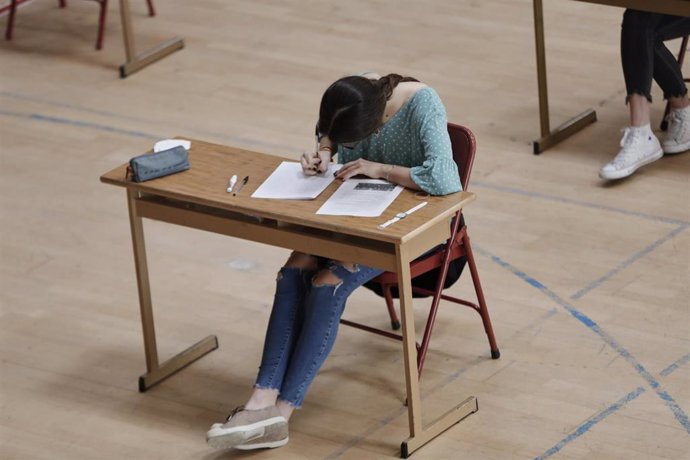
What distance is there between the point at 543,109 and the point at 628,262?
4.07 feet

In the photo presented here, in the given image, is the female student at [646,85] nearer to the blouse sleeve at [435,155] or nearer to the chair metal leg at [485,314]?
the chair metal leg at [485,314]

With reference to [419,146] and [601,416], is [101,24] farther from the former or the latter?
[601,416]

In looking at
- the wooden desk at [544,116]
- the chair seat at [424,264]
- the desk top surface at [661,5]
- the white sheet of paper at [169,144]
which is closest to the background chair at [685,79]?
the wooden desk at [544,116]

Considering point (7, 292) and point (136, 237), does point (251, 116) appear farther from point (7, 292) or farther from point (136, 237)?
point (136, 237)

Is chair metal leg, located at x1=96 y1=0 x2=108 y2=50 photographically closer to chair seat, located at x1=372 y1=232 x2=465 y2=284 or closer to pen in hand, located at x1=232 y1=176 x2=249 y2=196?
pen in hand, located at x1=232 y1=176 x2=249 y2=196

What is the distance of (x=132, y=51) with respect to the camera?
25.6ft

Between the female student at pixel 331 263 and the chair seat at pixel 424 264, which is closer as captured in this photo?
the female student at pixel 331 263

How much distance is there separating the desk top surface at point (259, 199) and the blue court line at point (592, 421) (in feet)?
2.67

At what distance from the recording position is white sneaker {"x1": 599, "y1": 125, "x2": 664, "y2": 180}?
20.3 feet

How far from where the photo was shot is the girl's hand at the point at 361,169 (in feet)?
14.9

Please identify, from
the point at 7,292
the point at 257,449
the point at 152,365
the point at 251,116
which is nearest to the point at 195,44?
the point at 251,116

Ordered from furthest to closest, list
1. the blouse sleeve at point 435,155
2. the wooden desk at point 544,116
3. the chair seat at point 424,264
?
the wooden desk at point 544,116 → the chair seat at point 424,264 → the blouse sleeve at point 435,155

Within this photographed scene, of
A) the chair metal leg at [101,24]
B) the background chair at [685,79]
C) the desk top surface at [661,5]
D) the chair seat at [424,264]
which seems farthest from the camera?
the chair metal leg at [101,24]

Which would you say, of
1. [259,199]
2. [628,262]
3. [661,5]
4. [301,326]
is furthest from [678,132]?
[259,199]
